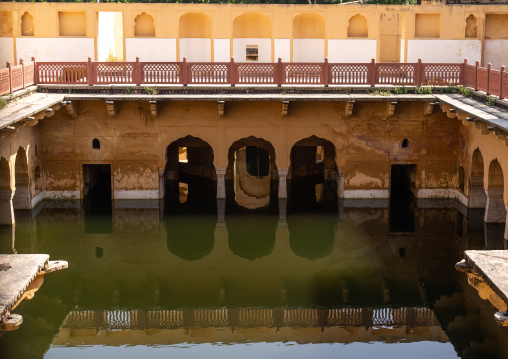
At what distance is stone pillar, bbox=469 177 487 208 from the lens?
59.7ft

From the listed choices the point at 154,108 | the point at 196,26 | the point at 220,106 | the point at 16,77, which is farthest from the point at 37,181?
the point at 196,26

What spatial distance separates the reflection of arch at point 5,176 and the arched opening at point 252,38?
712 centimetres

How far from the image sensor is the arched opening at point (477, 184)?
18.0 meters

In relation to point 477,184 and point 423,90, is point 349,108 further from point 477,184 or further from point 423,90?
point 477,184

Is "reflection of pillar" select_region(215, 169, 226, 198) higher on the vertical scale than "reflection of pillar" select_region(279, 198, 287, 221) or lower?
higher

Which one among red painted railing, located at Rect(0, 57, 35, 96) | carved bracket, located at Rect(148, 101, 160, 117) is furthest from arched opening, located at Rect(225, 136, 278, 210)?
red painted railing, located at Rect(0, 57, 35, 96)

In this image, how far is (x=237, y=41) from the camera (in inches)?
839

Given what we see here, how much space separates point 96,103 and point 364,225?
6.55 meters

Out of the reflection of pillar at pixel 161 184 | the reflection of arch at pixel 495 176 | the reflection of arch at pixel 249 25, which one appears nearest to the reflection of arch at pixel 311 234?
the reflection of pillar at pixel 161 184

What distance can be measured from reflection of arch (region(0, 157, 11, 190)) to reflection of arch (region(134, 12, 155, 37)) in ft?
20.3

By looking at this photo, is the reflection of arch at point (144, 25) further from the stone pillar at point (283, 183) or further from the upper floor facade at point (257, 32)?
the stone pillar at point (283, 183)

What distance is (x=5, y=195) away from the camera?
1680 centimetres

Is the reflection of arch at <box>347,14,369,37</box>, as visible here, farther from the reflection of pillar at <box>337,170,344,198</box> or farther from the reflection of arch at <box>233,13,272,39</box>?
the reflection of pillar at <box>337,170,344,198</box>

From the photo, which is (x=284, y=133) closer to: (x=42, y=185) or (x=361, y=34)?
(x=361, y=34)
